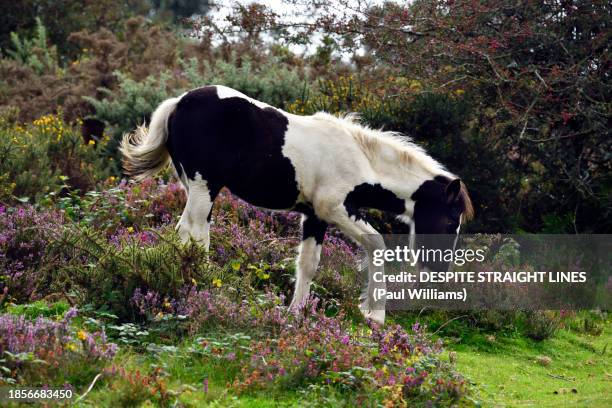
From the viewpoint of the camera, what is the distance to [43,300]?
24.7 feet

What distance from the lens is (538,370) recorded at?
8188 mm

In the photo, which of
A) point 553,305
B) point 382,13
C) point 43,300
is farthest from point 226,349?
point 382,13

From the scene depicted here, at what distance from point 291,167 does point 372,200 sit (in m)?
0.90

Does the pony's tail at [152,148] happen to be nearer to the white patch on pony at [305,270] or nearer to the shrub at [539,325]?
the white patch on pony at [305,270]

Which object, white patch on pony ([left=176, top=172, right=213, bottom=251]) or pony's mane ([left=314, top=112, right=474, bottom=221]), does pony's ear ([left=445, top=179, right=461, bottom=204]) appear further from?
white patch on pony ([left=176, top=172, right=213, bottom=251])

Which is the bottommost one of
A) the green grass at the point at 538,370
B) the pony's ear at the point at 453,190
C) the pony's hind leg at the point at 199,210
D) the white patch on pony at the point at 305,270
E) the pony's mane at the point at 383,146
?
the green grass at the point at 538,370

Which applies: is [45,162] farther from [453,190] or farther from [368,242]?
[453,190]

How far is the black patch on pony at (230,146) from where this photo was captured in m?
8.15

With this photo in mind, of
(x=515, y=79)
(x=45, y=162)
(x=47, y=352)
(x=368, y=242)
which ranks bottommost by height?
(x=47, y=352)

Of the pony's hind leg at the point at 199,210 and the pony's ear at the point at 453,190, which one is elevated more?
the pony's ear at the point at 453,190

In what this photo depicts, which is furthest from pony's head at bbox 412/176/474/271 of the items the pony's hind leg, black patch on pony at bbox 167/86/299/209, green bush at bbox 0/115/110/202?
green bush at bbox 0/115/110/202

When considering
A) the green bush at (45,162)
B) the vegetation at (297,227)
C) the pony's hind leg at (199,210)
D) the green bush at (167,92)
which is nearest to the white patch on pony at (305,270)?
the vegetation at (297,227)

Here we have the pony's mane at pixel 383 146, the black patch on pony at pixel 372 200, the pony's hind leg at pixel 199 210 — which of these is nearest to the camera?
the pony's hind leg at pixel 199 210

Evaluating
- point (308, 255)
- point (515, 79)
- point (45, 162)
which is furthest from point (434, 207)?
point (45, 162)
